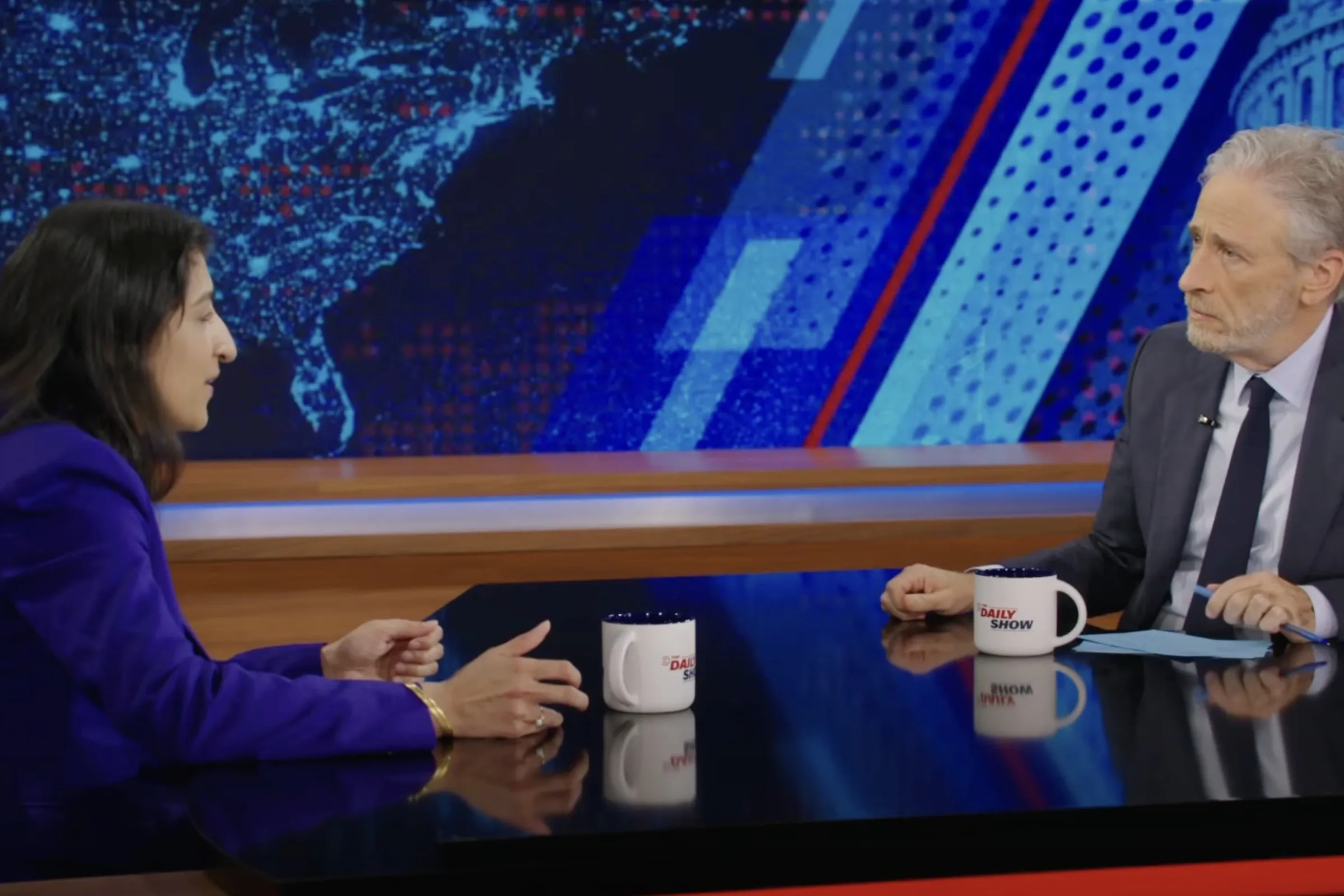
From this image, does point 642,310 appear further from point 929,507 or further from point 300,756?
point 300,756

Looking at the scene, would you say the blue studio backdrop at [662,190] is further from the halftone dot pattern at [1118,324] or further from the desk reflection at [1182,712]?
the desk reflection at [1182,712]

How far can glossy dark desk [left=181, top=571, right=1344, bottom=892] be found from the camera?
939 millimetres

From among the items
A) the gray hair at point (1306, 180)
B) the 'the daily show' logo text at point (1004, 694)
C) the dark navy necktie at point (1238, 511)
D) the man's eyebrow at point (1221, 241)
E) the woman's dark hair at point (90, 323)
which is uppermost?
the woman's dark hair at point (90, 323)

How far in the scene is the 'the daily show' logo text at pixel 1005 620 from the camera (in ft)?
4.91

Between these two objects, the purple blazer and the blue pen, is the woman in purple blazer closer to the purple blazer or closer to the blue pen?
the purple blazer

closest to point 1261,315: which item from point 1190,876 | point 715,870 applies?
point 1190,876

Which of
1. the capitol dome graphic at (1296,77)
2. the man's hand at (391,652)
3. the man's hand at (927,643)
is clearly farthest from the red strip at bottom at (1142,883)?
the capitol dome graphic at (1296,77)

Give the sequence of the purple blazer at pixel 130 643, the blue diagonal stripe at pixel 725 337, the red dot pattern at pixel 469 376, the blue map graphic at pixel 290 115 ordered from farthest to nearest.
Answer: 1. the blue diagonal stripe at pixel 725 337
2. the red dot pattern at pixel 469 376
3. the blue map graphic at pixel 290 115
4. the purple blazer at pixel 130 643

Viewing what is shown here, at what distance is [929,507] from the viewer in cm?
313

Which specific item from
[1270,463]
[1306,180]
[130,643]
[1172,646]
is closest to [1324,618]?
[1172,646]

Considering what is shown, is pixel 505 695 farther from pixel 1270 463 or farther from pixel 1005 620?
pixel 1270 463

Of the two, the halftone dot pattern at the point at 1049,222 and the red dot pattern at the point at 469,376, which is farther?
the halftone dot pattern at the point at 1049,222

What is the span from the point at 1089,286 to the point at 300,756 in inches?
116

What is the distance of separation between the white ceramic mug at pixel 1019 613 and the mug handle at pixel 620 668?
17.2 inches
